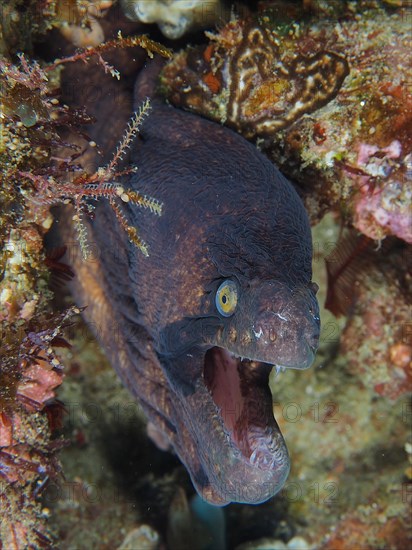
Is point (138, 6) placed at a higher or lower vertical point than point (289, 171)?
higher

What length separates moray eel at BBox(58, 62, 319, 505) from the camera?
2365mm

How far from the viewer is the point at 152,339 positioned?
340cm

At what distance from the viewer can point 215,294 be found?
8.42 ft

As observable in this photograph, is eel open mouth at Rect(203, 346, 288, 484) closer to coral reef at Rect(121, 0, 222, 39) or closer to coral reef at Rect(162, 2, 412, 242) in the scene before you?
coral reef at Rect(162, 2, 412, 242)

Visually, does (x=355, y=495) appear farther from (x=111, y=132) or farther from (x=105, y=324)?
(x=111, y=132)

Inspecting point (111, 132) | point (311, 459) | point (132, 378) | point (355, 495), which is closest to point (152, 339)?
point (132, 378)

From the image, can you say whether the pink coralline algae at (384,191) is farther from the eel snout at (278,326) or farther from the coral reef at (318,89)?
the eel snout at (278,326)

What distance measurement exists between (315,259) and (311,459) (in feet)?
7.42

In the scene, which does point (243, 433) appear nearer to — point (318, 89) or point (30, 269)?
point (30, 269)

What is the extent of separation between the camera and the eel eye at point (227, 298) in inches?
95.8

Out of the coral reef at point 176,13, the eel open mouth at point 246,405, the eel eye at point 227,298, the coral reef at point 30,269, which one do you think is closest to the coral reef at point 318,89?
the coral reef at point 176,13

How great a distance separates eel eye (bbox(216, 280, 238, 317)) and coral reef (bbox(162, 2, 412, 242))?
155 cm

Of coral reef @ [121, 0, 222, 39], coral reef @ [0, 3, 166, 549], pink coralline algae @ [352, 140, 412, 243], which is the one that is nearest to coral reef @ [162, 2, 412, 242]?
pink coralline algae @ [352, 140, 412, 243]

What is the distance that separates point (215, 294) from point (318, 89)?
1.82 meters
